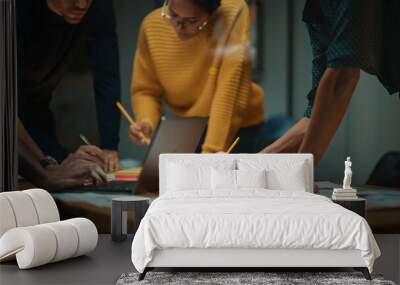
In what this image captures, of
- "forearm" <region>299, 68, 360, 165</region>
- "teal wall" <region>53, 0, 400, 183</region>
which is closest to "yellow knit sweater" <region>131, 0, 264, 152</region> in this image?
"teal wall" <region>53, 0, 400, 183</region>

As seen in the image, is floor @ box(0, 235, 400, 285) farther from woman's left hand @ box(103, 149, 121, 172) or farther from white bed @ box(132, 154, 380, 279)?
woman's left hand @ box(103, 149, 121, 172)

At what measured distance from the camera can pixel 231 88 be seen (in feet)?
25.3

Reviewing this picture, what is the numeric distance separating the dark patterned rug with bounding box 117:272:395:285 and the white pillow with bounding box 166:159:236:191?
1.66 meters

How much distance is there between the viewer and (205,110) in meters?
7.78

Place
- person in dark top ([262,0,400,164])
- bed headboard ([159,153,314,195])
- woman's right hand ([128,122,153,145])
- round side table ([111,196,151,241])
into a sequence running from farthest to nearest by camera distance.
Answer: woman's right hand ([128,122,153,145]) → person in dark top ([262,0,400,164]) → bed headboard ([159,153,314,195]) → round side table ([111,196,151,241])

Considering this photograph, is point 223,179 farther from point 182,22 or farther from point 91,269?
point 182,22

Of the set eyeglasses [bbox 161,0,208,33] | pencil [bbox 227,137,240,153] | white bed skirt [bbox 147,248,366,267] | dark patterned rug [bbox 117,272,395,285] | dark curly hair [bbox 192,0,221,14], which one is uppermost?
dark curly hair [bbox 192,0,221,14]

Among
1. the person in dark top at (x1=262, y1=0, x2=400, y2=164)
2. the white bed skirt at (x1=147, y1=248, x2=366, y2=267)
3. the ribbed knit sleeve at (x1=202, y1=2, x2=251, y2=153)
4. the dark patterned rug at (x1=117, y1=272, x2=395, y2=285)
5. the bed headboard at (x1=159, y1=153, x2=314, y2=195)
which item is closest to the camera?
the dark patterned rug at (x1=117, y1=272, x2=395, y2=285)

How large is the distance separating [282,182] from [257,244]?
192cm

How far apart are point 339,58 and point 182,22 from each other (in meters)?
1.82

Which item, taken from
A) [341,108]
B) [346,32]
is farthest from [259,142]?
[346,32]

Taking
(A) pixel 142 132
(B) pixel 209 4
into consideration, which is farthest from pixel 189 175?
(B) pixel 209 4

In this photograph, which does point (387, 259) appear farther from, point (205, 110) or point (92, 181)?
point (92, 181)

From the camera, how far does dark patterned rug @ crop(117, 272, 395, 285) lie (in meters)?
4.91
